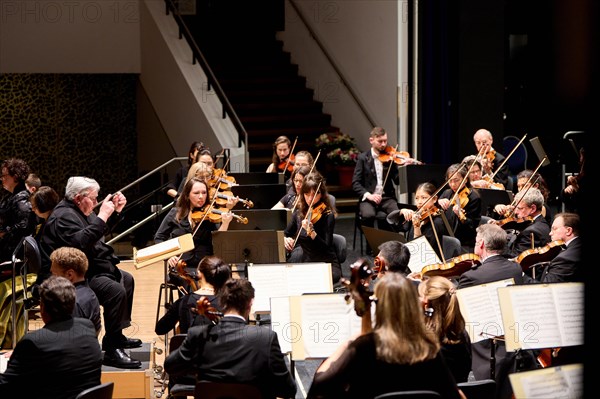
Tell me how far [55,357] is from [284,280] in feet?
5.65

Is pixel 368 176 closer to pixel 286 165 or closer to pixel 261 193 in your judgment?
pixel 286 165

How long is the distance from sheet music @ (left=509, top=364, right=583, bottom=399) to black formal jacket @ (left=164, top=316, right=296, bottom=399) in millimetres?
1173

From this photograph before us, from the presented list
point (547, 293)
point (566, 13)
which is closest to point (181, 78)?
point (566, 13)

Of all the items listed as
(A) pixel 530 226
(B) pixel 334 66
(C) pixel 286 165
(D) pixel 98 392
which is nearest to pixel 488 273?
(A) pixel 530 226

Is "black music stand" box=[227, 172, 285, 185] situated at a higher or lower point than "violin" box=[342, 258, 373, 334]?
higher

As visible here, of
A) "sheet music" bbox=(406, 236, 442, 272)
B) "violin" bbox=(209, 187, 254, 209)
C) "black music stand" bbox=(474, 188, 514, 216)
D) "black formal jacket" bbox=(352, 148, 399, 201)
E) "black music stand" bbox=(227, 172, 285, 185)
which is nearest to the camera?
"sheet music" bbox=(406, 236, 442, 272)

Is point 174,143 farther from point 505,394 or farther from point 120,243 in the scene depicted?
point 505,394

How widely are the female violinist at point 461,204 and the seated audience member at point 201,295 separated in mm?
3011

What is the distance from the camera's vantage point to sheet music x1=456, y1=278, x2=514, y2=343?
4.34 m

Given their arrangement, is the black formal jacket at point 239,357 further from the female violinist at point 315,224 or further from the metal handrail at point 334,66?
the metal handrail at point 334,66

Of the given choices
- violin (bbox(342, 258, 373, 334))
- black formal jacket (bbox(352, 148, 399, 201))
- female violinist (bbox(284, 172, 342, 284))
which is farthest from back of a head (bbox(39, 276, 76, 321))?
black formal jacket (bbox(352, 148, 399, 201))

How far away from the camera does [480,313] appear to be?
14.3 feet

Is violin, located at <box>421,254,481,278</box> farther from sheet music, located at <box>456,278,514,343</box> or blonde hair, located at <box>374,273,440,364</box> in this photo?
blonde hair, located at <box>374,273,440,364</box>

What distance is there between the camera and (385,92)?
35.4ft
